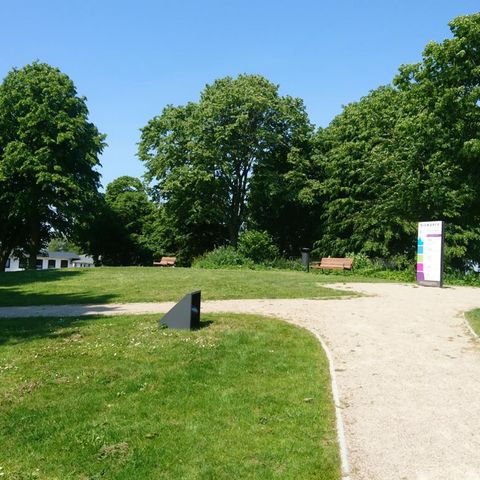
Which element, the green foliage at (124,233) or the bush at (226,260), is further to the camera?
the green foliage at (124,233)

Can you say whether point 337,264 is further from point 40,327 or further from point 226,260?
point 40,327

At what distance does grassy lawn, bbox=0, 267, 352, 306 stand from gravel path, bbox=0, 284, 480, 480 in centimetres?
123

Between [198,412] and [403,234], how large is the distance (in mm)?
26575

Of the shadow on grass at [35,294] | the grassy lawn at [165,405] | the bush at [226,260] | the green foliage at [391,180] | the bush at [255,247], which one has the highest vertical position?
the green foliage at [391,180]

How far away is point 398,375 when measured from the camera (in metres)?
7.24

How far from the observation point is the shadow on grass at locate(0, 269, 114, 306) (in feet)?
48.1

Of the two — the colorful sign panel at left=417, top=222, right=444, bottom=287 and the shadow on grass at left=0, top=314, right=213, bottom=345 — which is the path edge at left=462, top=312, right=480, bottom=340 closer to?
the shadow on grass at left=0, top=314, right=213, bottom=345

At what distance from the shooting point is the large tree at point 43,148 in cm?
3234

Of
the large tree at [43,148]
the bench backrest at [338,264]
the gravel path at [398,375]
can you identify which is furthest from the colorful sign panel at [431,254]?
the large tree at [43,148]

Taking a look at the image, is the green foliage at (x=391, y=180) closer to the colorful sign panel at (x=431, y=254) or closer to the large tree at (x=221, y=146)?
the colorful sign panel at (x=431, y=254)

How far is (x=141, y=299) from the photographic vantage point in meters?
14.6

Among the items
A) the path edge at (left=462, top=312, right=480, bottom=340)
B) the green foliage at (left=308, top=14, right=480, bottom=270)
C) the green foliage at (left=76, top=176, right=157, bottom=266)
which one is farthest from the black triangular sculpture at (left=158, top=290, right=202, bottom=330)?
the green foliage at (left=76, top=176, right=157, bottom=266)

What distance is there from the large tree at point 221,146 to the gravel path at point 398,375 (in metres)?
22.9

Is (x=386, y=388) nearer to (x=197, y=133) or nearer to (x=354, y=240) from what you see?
(x=354, y=240)
